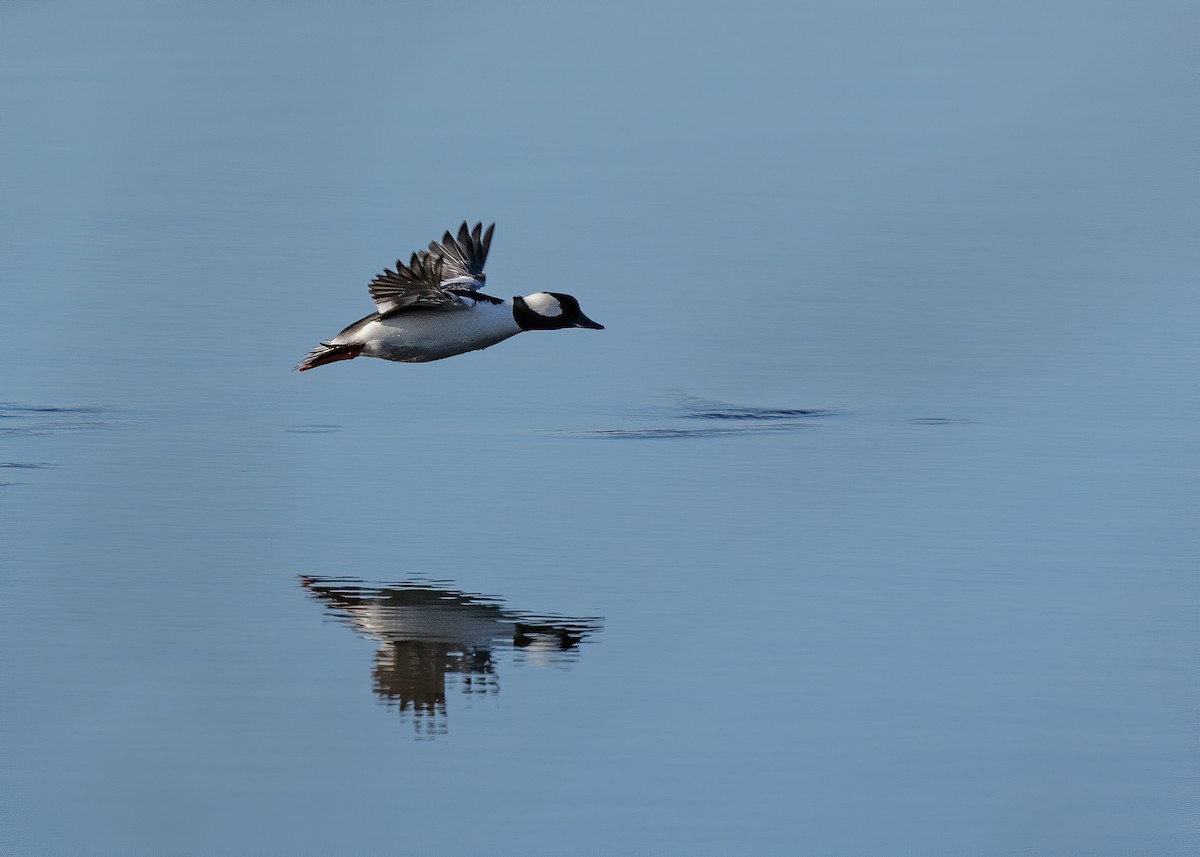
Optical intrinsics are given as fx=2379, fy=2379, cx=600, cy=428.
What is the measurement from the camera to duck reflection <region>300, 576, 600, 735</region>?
8.59m

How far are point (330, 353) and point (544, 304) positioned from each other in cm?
138

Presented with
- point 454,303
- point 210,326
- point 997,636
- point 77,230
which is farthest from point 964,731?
point 77,230

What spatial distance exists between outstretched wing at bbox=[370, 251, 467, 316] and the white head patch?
71 cm

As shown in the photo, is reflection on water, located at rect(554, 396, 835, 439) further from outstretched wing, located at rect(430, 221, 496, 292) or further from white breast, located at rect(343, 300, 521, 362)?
outstretched wing, located at rect(430, 221, 496, 292)

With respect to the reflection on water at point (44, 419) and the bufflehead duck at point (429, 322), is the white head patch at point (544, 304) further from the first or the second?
the reflection on water at point (44, 419)

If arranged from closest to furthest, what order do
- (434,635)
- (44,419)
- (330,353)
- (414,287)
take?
(434,635) → (414,287) → (44,419) → (330,353)

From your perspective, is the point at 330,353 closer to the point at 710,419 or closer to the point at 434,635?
the point at 710,419

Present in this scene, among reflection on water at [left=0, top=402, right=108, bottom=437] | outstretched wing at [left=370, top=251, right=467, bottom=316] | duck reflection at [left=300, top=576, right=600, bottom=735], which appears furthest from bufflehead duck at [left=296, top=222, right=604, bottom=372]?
duck reflection at [left=300, top=576, right=600, bottom=735]

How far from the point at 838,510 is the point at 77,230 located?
31.2ft

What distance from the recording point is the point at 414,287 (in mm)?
13711

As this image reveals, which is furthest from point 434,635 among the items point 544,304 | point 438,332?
point 544,304

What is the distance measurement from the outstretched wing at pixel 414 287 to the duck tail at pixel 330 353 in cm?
41

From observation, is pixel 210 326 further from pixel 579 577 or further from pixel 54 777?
pixel 54 777

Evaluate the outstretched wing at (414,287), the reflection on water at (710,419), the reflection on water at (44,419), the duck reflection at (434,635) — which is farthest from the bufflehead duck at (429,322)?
A: the duck reflection at (434,635)
